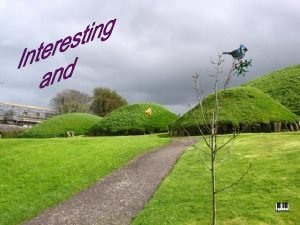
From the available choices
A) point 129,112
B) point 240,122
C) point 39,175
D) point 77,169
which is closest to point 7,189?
point 39,175

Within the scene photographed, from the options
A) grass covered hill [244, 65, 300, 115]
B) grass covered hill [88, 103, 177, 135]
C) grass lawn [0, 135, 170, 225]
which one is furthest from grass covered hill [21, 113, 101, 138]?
grass covered hill [244, 65, 300, 115]

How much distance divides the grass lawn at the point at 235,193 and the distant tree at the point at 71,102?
73412 mm

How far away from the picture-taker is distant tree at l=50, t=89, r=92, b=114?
3831 inches

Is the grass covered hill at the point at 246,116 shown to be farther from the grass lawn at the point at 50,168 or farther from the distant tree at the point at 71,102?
the distant tree at the point at 71,102

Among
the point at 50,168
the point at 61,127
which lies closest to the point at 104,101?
the point at 61,127

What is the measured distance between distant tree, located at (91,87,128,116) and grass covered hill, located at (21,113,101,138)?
35.9 m

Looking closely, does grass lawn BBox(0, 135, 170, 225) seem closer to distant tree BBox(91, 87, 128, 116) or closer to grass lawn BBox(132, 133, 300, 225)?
grass lawn BBox(132, 133, 300, 225)

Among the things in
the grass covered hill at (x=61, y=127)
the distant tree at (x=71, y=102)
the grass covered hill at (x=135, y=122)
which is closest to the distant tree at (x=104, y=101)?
the distant tree at (x=71, y=102)

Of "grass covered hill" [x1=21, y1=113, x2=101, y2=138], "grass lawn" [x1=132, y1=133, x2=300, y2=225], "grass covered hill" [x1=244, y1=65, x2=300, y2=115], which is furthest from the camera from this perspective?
"grass covered hill" [x1=21, y1=113, x2=101, y2=138]

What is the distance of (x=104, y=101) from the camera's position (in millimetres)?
98250

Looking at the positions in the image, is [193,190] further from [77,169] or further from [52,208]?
[77,169]

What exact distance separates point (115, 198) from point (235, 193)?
185 inches

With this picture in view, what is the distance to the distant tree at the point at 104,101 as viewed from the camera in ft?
320

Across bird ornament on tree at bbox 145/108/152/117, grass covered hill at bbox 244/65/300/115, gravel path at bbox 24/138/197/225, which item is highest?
grass covered hill at bbox 244/65/300/115
